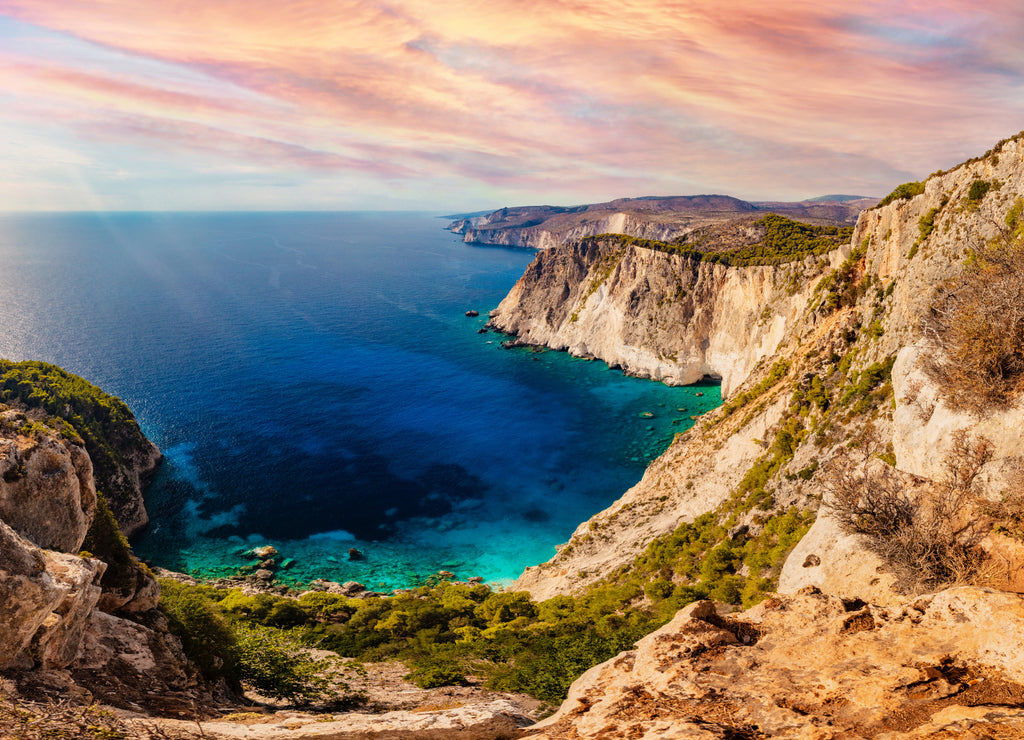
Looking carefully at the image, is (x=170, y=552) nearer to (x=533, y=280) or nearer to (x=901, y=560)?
(x=901, y=560)

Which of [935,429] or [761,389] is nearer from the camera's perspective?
[935,429]

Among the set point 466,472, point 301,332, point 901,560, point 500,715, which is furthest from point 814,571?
point 301,332

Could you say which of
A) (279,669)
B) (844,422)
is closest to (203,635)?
(279,669)

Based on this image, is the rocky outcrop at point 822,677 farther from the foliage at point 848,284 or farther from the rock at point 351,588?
the rock at point 351,588

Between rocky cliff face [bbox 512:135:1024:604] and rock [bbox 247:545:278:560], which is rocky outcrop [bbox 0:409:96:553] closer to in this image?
rocky cliff face [bbox 512:135:1024:604]

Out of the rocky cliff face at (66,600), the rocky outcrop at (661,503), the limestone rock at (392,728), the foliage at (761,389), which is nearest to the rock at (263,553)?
the rocky outcrop at (661,503)

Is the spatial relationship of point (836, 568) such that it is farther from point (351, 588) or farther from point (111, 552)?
point (351, 588)
